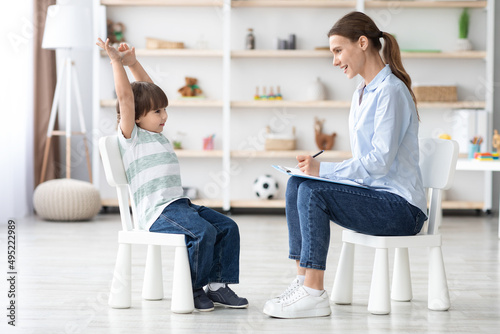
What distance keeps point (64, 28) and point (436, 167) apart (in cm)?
318

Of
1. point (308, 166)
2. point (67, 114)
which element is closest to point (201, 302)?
point (308, 166)

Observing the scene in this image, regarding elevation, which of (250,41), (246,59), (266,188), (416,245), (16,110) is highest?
(250,41)

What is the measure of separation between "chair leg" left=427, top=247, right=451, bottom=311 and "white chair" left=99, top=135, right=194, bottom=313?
2.48 ft

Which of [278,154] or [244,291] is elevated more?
[278,154]

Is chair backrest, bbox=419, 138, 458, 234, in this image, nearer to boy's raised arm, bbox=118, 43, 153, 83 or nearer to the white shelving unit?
boy's raised arm, bbox=118, 43, 153, 83

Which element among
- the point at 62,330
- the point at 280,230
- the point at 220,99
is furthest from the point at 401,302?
the point at 220,99

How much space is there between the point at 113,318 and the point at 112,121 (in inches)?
126

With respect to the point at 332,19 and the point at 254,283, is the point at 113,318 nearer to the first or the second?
the point at 254,283

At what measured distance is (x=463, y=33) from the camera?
4.88 meters

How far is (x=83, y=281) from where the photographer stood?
2529 millimetres

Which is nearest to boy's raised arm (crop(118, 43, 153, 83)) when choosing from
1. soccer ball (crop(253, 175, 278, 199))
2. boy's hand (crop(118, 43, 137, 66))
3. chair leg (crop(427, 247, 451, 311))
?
boy's hand (crop(118, 43, 137, 66))

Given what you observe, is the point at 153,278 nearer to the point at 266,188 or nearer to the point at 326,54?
the point at 266,188

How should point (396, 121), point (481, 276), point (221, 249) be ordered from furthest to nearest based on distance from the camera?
point (481, 276) < point (221, 249) < point (396, 121)

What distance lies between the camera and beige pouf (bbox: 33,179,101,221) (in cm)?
434
